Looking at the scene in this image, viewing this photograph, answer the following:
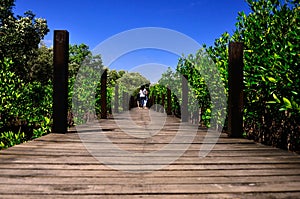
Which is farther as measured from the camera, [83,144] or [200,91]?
[200,91]

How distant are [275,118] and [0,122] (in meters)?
7.07

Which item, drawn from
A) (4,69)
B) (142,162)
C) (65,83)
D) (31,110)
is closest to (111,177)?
(142,162)

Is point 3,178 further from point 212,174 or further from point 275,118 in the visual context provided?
point 275,118

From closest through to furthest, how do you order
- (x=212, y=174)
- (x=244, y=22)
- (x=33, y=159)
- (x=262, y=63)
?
(x=212, y=174) → (x=33, y=159) → (x=262, y=63) → (x=244, y=22)

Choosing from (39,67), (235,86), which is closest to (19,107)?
(235,86)

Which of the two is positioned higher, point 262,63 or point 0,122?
point 262,63

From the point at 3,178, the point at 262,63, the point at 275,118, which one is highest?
the point at 262,63

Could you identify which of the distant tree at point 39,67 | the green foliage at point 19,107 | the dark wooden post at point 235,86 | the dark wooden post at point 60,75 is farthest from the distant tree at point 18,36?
the dark wooden post at point 235,86

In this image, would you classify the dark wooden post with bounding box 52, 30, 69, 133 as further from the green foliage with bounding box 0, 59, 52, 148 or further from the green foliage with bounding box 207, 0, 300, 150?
the green foliage with bounding box 207, 0, 300, 150

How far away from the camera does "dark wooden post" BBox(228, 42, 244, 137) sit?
15.1ft

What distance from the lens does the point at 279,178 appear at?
7.95ft

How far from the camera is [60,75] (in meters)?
4.80

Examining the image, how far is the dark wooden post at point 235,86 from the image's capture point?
4.61m

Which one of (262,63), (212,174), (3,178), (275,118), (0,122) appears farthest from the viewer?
(0,122)
